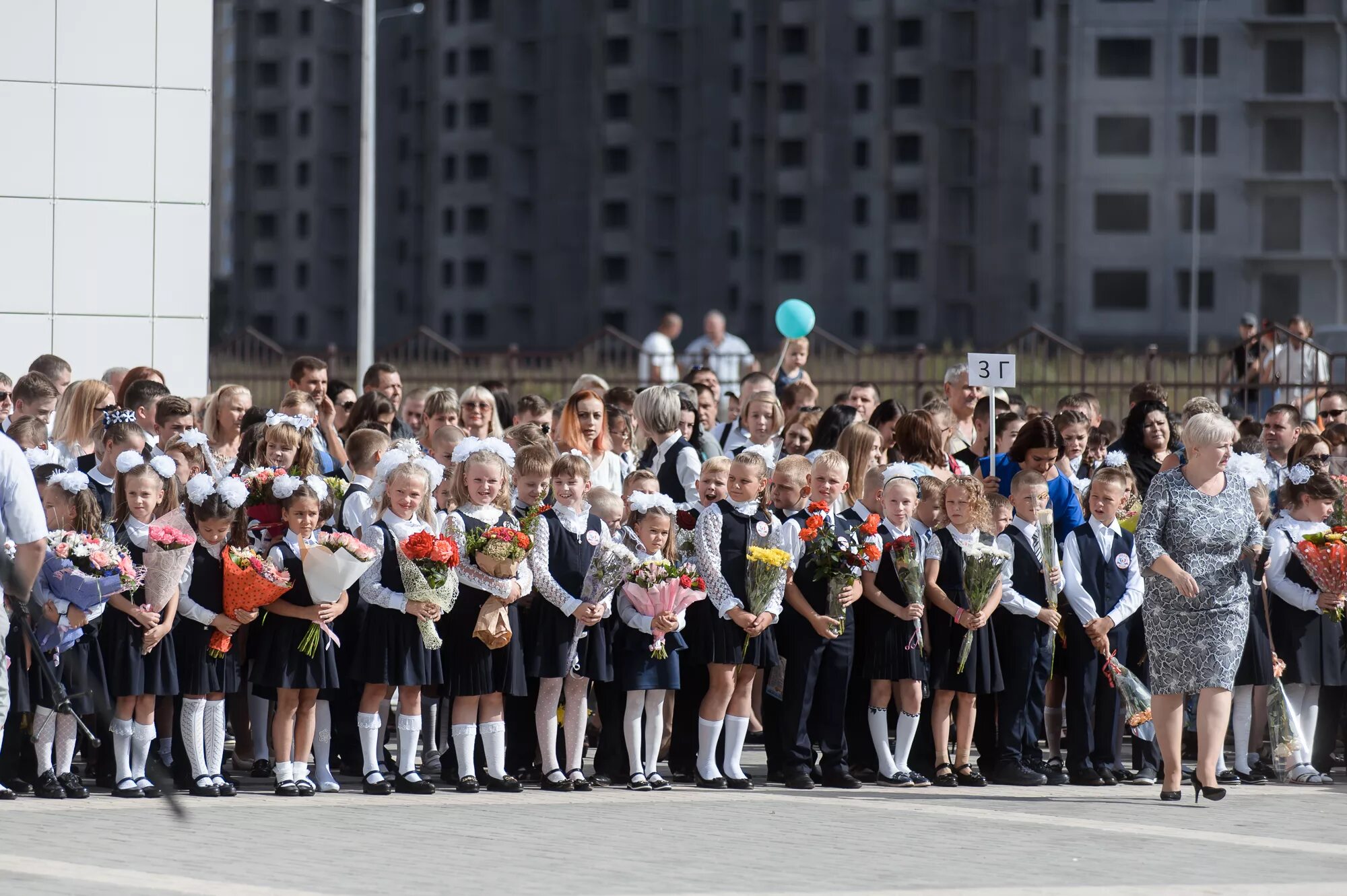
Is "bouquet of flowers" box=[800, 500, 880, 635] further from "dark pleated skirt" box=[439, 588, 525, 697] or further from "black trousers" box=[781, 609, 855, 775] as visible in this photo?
"dark pleated skirt" box=[439, 588, 525, 697]

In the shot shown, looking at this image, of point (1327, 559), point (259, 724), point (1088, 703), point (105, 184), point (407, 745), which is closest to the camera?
point (407, 745)

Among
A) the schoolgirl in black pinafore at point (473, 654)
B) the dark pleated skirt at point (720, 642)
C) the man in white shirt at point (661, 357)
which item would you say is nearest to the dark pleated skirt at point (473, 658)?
the schoolgirl in black pinafore at point (473, 654)

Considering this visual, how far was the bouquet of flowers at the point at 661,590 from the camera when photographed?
1085 cm

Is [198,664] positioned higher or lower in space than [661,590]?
lower

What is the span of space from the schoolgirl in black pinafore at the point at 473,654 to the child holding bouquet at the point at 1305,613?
4.39 metres

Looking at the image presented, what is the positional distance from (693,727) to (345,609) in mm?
2084

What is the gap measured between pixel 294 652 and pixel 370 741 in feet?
2.04

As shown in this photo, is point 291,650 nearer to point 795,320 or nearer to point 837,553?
point 837,553

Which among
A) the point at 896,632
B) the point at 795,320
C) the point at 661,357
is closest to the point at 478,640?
→ the point at 896,632

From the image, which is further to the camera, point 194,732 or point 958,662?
point 958,662

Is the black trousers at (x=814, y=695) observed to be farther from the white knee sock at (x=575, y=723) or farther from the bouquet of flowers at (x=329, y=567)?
the bouquet of flowers at (x=329, y=567)

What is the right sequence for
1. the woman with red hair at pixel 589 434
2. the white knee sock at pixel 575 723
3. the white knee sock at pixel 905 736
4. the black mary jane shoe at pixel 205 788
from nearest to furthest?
the black mary jane shoe at pixel 205 788 → the white knee sock at pixel 575 723 → the white knee sock at pixel 905 736 → the woman with red hair at pixel 589 434

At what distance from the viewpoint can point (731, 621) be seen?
1112 cm

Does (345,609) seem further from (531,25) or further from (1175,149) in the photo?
(531,25)
